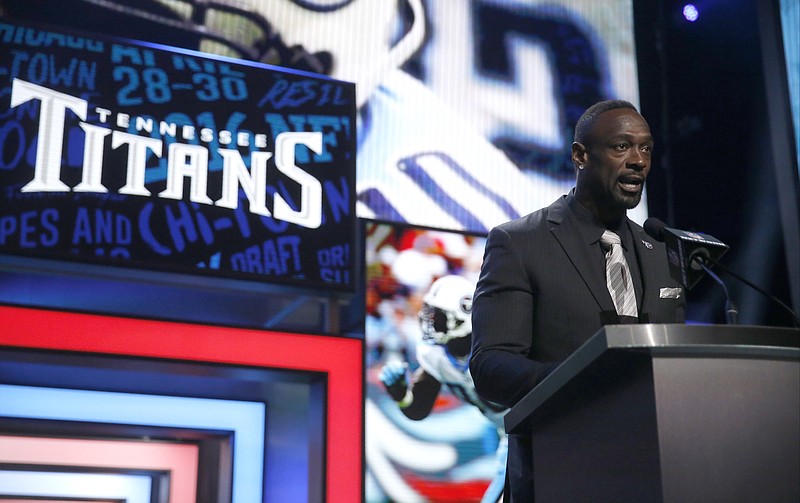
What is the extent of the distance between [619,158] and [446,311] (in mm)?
2689

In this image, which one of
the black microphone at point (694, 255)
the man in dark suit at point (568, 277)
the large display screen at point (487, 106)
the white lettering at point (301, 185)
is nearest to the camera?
the black microphone at point (694, 255)

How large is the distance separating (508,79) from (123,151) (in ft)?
7.51

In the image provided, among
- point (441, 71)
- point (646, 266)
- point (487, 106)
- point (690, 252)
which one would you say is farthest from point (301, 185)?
point (690, 252)

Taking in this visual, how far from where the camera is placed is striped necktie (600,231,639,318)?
1.73m

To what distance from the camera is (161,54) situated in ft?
13.1

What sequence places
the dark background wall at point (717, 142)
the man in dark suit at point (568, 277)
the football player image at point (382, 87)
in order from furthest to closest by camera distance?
the dark background wall at point (717, 142), the football player image at point (382, 87), the man in dark suit at point (568, 277)

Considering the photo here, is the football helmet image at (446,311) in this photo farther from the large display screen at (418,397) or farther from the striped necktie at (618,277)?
the striped necktie at (618,277)

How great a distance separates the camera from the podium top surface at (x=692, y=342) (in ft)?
3.82

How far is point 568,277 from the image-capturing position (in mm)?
1733

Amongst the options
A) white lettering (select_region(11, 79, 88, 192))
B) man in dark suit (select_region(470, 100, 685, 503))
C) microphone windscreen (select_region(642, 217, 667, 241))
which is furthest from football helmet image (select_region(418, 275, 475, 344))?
microphone windscreen (select_region(642, 217, 667, 241))

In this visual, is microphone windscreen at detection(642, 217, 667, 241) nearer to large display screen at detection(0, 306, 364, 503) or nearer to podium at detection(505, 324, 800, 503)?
podium at detection(505, 324, 800, 503)

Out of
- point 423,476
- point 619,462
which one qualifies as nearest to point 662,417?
point 619,462

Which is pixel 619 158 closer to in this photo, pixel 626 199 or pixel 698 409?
pixel 626 199

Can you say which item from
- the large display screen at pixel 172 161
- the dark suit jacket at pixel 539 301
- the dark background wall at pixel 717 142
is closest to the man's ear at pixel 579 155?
the dark suit jacket at pixel 539 301
